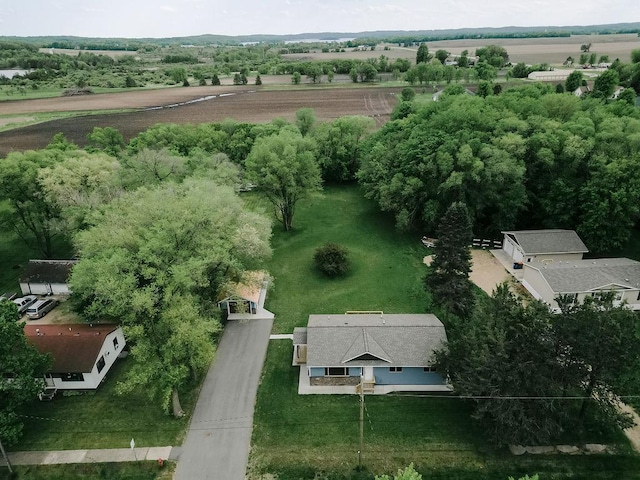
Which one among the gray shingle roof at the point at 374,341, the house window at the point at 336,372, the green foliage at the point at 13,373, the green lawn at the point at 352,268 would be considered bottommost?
the green lawn at the point at 352,268

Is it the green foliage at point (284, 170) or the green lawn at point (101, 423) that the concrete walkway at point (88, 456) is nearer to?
the green lawn at point (101, 423)

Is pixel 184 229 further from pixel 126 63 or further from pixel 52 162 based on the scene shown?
pixel 126 63

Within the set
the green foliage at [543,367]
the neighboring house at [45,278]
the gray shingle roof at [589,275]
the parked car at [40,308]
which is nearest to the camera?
the green foliage at [543,367]

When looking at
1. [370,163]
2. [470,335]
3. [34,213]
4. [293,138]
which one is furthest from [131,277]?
[370,163]

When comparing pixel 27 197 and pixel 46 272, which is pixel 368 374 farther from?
pixel 27 197

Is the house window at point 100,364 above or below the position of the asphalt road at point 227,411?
above

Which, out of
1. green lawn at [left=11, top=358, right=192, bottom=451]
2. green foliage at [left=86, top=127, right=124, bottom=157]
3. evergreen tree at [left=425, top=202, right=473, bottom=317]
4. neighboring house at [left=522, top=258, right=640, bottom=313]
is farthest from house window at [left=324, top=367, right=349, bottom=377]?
green foliage at [left=86, top=127, right=124, bottom=157]

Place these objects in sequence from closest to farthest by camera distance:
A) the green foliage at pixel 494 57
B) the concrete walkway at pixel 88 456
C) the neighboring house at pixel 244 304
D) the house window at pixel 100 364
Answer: the concrete walkway at pixel 88 456 < the house window at pixel 100 364 < the neighboring house at pixel 244 304 < the green foliage at pixel 494 57

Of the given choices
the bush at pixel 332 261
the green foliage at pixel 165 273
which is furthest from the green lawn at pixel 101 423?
the bush at pixel 332 261

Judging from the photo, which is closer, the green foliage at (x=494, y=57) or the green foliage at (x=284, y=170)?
the green foliage at (x=284, y=170)
